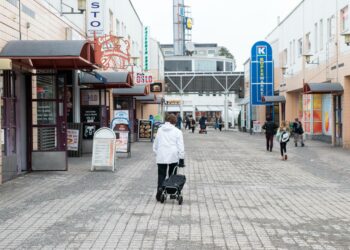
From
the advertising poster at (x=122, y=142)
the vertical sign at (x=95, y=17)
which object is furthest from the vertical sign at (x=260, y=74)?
the advertising poster at (x=122, y=142)

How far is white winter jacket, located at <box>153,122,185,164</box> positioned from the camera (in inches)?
388

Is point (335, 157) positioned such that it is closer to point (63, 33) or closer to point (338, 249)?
point (63, 33)

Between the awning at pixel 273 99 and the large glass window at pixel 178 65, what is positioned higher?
the large glass window at pixel 178 65

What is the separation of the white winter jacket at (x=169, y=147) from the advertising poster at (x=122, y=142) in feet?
30.4

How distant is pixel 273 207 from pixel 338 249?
9.85ft

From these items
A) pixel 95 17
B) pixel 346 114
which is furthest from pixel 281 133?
pixel 95 17

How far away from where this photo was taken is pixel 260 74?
41500mm

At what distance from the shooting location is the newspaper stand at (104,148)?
15.0 metres

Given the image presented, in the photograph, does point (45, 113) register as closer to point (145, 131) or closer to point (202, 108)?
point (145, 131)

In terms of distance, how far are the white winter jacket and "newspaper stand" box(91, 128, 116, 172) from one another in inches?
205

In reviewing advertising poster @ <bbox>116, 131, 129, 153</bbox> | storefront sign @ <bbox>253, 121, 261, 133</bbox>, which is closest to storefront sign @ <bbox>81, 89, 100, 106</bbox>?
advertising poster @ <bbox>116, 131, 129, 153</bbox>

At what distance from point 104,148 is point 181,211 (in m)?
6.39

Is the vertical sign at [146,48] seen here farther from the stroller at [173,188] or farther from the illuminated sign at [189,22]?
the illuminated sign at [189,22]

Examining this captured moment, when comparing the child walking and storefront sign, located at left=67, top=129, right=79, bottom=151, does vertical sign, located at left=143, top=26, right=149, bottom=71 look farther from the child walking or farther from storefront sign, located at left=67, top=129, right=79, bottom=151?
the child walking
